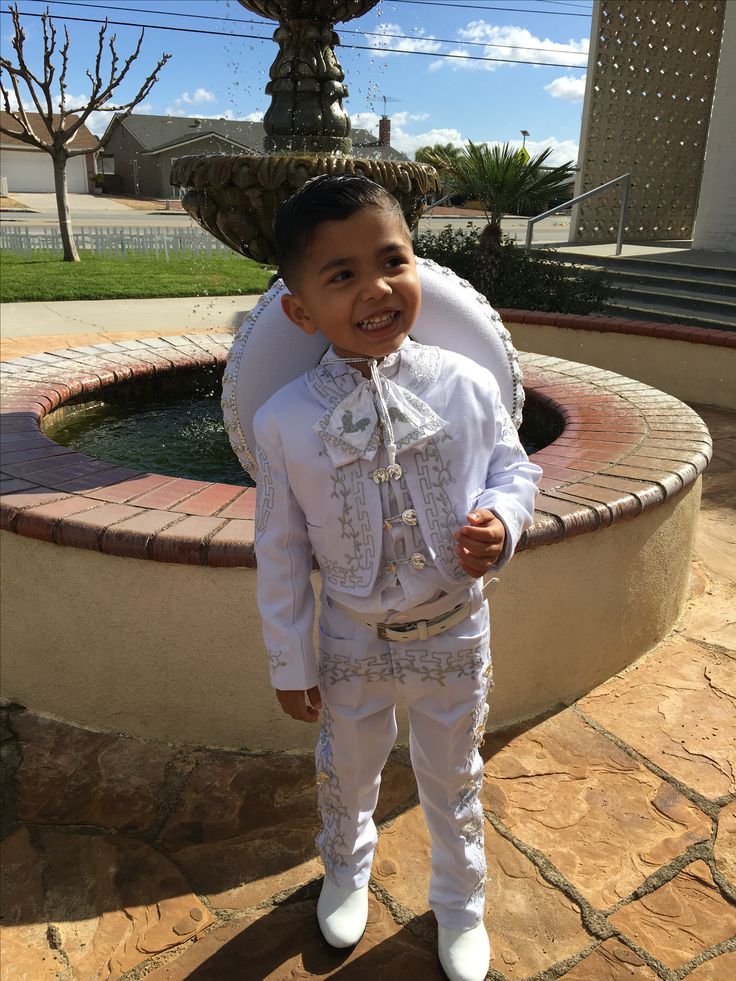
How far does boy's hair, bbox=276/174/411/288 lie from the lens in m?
1.23

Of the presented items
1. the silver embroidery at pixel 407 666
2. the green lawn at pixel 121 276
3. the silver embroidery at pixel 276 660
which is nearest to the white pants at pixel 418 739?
the silver embroidery at pixel 407 666

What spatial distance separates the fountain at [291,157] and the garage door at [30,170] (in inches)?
1808

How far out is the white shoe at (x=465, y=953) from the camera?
5.15 ft

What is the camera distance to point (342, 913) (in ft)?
5.51

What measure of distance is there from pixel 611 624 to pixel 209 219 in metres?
2.15

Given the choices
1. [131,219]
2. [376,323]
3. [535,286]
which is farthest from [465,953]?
[131,219]

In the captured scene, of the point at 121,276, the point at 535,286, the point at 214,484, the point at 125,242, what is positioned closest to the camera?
the point at 214,484

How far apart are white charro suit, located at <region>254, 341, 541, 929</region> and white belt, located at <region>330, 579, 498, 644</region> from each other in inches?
0.5

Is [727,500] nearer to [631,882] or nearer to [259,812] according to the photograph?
[631,882]

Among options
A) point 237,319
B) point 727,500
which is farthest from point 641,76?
point 727,500

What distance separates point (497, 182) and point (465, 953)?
23.6 feet

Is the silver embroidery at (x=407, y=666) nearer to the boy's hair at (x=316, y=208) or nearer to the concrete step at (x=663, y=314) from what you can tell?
the boy's hair at (x=316, y=208)

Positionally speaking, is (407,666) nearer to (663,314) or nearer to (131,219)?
(663,314)

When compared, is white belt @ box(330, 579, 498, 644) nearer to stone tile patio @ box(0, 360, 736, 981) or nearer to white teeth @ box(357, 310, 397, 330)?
white teeth @ box(357, 310, 397, 330)
